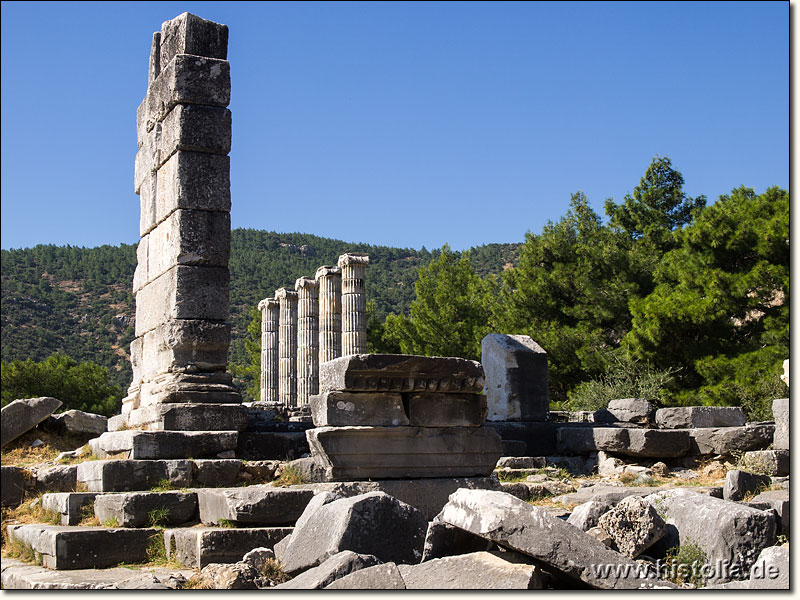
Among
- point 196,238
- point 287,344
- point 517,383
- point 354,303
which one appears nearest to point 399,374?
point 196,238

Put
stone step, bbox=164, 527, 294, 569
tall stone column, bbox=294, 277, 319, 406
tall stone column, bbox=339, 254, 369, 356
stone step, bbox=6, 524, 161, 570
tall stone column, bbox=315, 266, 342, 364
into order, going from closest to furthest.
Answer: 1. stone step, bbox=164, 527, 294, 569
2. stone step, bbox=6, 524, 161, 570
3. tall stone column, bbox=339, 254, 369, 356
4. tall stone column, bbox=315, 266, 342, 364
5. tall stone column, bbox=294, 277, 319, 406

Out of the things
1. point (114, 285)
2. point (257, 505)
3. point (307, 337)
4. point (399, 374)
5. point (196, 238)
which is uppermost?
point (114, 285)

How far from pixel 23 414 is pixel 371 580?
Result: 9438mm

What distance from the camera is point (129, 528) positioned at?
6.94 meters

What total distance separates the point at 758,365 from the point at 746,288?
1.78 metres

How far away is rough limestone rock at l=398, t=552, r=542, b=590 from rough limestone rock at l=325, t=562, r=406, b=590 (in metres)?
0.21

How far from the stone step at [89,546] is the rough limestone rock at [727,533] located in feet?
12.6

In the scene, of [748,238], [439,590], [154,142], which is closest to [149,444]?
[154,142]

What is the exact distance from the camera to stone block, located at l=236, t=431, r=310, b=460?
972 centimetres

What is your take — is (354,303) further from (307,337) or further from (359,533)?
(359,533)

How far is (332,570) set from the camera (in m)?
4.77

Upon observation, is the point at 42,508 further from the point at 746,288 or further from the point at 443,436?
the point at 746,288

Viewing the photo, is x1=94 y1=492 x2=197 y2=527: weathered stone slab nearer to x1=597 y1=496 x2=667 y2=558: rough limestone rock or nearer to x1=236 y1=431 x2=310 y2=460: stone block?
x1=236 y1=431 x2=310 y2=460: stone block

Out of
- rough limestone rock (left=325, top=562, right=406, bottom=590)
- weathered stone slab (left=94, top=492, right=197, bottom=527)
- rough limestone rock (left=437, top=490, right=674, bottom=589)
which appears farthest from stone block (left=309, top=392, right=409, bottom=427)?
rough limestone rock (left=325, top=562, right=406, bottom=590)
